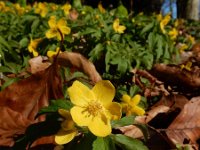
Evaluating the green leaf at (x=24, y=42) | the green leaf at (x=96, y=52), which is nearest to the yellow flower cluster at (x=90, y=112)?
the green leaf at (x=96, y=52)

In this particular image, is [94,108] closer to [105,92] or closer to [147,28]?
[105,92]

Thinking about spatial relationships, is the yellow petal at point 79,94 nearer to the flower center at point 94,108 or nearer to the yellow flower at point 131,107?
the flower center at point 94,108

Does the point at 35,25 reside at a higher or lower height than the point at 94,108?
lower

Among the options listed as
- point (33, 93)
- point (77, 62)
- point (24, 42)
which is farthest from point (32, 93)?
point (24, 42)

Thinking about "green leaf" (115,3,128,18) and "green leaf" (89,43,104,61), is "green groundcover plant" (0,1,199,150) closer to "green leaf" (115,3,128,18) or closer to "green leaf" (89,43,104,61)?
"green leaf" (89,43,104,61)

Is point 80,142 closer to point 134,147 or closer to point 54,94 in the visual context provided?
point 134,147

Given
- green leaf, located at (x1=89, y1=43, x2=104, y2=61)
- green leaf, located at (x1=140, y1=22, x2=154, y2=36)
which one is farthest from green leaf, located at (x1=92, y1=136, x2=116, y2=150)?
green leaf, located at (x1=140, y1=22, x2=154, y2=36)

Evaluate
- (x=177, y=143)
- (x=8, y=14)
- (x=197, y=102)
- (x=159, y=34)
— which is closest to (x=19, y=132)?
(x=177, y=143)
